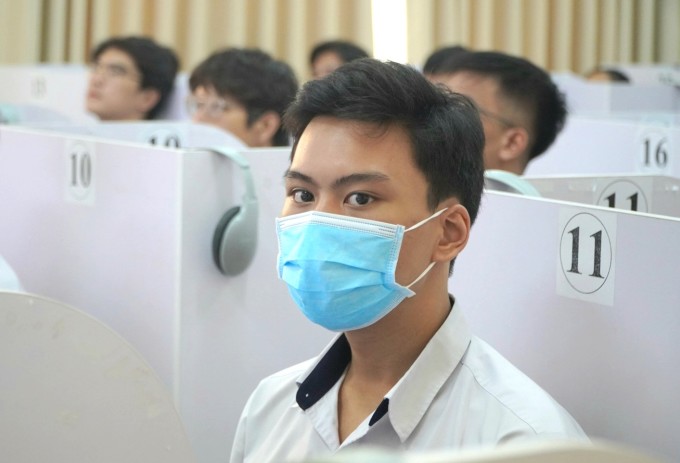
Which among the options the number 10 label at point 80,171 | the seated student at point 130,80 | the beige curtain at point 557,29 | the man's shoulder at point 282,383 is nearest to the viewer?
the man's shoulder at point 282,383

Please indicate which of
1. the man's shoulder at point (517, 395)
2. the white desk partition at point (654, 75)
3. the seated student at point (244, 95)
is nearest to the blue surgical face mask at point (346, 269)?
the man's shoulder at point (517, 395)

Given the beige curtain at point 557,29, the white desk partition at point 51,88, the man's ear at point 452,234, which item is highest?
the beige curtain at point 557,29

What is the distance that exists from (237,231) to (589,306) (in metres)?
0.82

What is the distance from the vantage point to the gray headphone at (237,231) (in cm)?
191

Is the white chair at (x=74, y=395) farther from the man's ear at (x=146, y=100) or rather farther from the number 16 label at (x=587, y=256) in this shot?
the man's ear at (x=146, y=100)

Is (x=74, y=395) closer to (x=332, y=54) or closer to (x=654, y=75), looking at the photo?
(x=332, y=54)

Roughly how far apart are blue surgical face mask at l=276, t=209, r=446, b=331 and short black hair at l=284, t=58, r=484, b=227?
6 centimetres

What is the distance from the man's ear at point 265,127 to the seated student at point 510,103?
93 cm

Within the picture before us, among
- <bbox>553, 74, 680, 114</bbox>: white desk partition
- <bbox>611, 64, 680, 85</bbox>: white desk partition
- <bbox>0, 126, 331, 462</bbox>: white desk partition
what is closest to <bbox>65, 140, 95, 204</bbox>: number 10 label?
<bbox>0, 126, 331, 462</bbox>: white desk partition

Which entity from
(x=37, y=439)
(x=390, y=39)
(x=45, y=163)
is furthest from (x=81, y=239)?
(x=390, y=39)

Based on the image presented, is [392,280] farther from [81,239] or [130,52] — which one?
[130,52]

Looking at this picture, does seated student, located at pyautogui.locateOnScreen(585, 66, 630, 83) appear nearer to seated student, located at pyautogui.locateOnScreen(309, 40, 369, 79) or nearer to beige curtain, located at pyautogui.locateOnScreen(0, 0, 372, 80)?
seated student, located at pyautogui.locateOnScreen(309, 40, 369, 79)

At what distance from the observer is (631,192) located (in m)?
1.59

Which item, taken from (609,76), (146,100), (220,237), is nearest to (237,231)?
(220,237)
